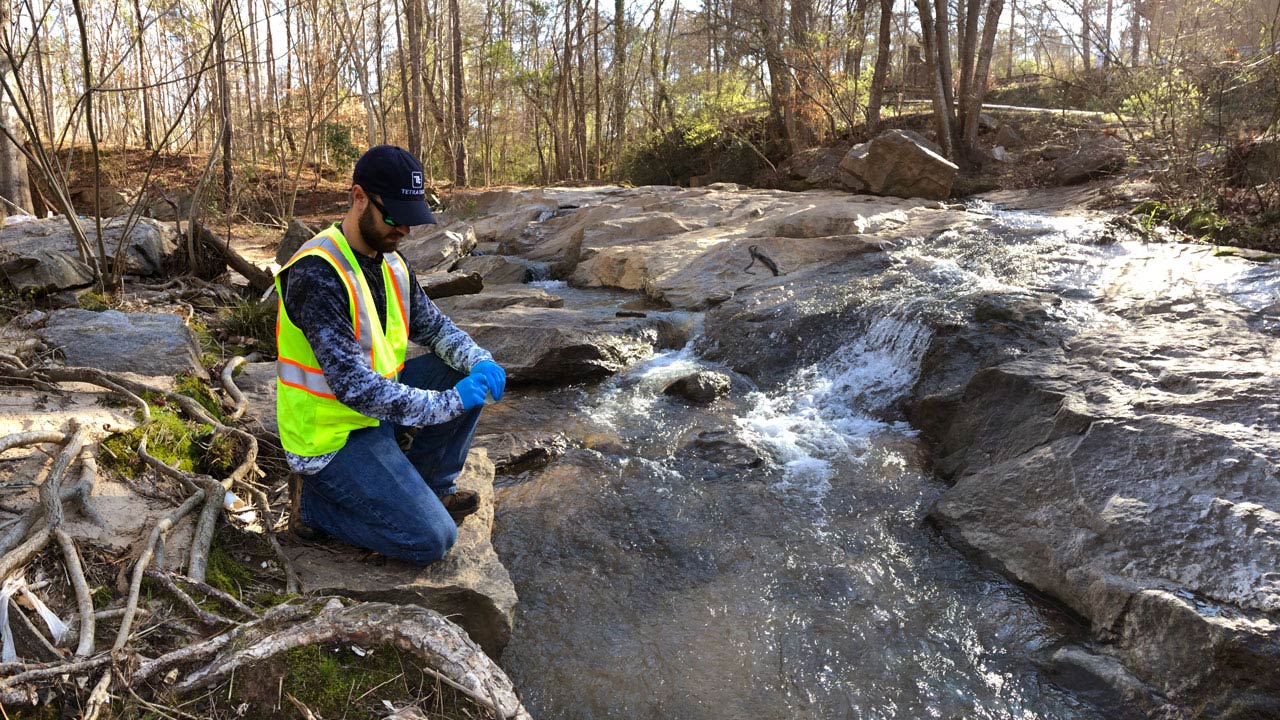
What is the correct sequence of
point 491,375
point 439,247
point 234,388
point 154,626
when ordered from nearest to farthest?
point 154,626 < point 491,375 < point 234,388 < point 439,247

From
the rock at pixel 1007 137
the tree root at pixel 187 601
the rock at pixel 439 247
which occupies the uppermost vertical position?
the rock at pixel 1007 137

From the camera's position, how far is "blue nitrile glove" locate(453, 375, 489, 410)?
2.78 metres

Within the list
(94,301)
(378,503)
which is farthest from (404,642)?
(94,301)

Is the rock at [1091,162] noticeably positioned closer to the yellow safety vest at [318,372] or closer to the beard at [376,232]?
the beard at [376,232]

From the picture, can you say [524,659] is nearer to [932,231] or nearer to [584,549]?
[584,549]

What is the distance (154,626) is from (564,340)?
400 cm

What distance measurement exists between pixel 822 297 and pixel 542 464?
343 centimetres

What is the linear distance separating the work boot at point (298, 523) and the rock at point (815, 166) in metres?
12.8

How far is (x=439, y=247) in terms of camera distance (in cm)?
1077

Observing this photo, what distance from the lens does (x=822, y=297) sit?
6879mm

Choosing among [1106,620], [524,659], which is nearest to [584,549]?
[524,659]

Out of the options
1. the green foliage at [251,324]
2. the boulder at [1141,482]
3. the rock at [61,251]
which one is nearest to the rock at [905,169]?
the boulder at [1141,482]

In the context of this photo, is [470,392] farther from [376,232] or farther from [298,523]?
[298,523]

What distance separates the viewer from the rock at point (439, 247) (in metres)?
10.3
